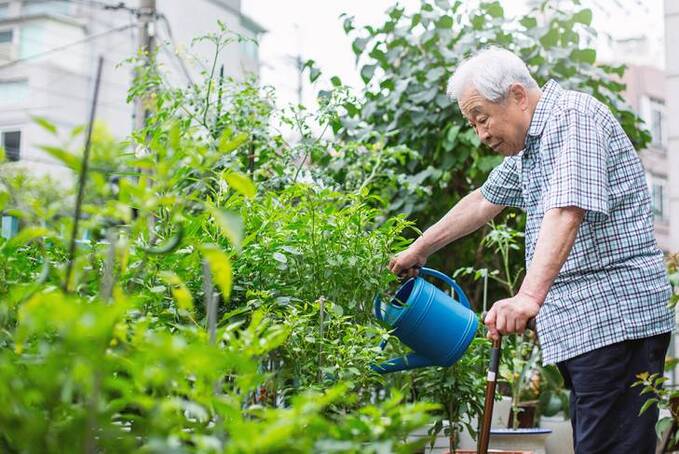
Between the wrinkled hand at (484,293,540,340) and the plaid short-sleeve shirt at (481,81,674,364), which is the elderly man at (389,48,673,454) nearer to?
the plaid short-sleeve shirt at (481,81,674,364)

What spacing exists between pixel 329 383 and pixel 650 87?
1592 cm

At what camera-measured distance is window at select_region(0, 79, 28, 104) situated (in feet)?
32.4

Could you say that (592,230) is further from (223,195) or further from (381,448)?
(381,448)

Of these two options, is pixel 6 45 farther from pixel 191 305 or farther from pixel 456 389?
pixel 191 305

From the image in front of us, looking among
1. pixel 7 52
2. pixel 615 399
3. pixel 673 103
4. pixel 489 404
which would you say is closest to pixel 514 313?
pixel 489 404

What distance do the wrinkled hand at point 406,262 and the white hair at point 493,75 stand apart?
42cm

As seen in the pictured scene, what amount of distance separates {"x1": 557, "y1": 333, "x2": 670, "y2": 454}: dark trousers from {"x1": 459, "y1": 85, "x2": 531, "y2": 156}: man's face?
0.52 m

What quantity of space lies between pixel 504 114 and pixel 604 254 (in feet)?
1.27

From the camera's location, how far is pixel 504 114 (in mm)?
2197

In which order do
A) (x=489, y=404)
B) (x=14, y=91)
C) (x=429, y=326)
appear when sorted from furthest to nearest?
(x=14, y=91)
(x=429, y=326)
(x=489, y=404)

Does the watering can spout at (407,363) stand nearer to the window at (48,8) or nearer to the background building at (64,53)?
the background building at (64,53)

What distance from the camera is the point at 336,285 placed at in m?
2.21

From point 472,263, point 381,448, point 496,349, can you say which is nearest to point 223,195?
point 496,349

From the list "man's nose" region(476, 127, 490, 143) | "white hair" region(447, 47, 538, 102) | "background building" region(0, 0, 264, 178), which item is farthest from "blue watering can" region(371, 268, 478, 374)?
"background building" region(0, 0, 264, 178)
